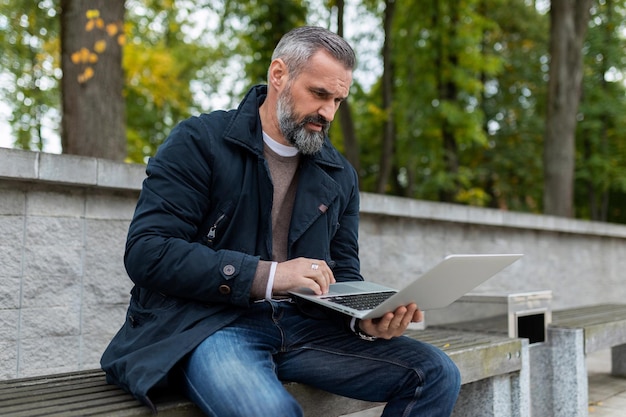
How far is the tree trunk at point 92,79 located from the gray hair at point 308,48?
3091mm

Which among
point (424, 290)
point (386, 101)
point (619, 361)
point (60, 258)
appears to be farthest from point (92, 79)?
point (386, 101)

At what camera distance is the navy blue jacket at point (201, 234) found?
2.20 metres

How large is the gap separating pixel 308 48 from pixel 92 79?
133 inches

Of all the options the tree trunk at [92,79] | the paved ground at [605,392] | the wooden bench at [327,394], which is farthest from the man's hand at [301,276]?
the tree trunk at [92,79]

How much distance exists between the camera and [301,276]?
2295mm

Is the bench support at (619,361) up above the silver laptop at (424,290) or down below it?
below

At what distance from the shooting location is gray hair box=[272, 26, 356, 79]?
258 cm

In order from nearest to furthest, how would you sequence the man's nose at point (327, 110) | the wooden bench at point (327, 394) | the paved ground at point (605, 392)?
the wooden bench at point (327, 394), the man's nose at point (327, 110), the paved ground at point (605, 392)

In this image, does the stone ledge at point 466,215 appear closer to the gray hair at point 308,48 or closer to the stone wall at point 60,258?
the stone wall at point 60,258

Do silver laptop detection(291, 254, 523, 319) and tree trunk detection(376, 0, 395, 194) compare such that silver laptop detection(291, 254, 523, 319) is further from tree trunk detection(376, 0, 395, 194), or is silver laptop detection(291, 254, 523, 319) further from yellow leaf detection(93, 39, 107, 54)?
tree trunk detection(376, 0, 395, 194)

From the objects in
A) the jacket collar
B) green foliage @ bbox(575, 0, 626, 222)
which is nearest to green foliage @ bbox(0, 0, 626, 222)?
green foliage @ bbox(575, 0, 626, 222)

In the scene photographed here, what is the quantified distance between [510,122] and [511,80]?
1.09m

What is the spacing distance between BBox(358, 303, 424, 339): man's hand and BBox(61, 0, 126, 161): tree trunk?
11.2ft

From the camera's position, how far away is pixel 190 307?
7.60ft
